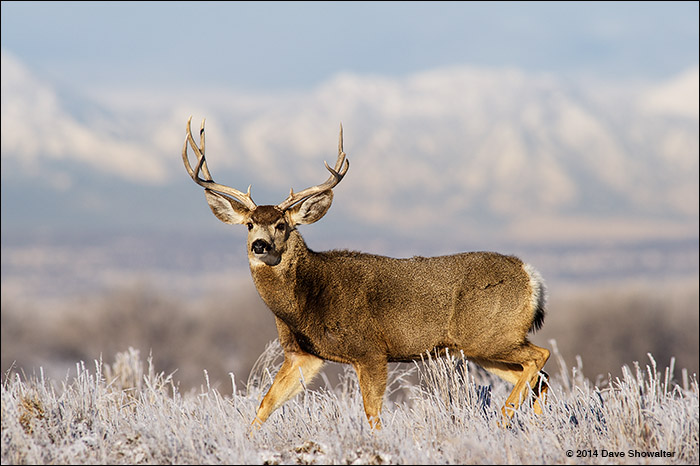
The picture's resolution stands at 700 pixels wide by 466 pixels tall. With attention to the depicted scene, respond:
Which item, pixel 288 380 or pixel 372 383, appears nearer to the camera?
pixel 372 383

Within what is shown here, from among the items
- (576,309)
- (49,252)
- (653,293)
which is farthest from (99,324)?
(49,252)

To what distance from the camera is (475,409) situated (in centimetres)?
756

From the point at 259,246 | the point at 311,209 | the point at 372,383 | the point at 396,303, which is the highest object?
the point at 311,209

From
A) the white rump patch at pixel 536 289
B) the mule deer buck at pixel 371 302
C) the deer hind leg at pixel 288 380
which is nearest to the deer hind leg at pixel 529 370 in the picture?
the mule deer buck at pixel 371 302

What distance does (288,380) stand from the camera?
805cm

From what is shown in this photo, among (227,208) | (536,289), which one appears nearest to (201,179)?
(227,208)

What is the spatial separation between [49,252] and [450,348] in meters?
183

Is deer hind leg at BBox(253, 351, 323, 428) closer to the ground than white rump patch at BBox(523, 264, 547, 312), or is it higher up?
closer to the ground

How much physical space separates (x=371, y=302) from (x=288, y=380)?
3.40 feet

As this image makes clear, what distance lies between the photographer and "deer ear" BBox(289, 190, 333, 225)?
8.51 metres

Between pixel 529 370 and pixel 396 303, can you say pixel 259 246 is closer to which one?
pixel 396 303

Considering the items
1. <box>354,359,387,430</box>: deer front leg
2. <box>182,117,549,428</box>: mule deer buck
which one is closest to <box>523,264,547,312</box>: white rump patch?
<box>182,117,549,428</box>: mule deer buck

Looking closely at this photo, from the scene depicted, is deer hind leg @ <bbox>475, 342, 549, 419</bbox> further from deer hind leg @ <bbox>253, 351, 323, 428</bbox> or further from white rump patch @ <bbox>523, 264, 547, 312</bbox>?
deer hind leg @ <bbox>253, 351, 323, 428</bbox>

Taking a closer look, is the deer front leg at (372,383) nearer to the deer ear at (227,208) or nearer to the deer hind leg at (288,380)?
the deer hind leg at (288,380)
